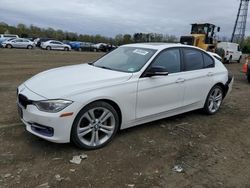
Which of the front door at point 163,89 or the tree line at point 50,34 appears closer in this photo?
the front door at point 163,89

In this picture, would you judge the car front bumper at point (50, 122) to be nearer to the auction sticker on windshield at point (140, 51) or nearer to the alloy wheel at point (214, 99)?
the auction sticker on windshield at point (140, 51)

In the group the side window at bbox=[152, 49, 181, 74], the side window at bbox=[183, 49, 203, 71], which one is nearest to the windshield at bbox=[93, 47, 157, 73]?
the side window at bbox=[152, 49, 181, 74]

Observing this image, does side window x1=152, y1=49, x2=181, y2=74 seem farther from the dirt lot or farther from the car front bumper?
the car front bumper

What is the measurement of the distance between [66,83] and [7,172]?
1397mm

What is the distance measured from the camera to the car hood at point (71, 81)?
150 inches

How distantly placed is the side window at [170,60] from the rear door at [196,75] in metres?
0.18

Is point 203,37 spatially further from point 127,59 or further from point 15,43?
point 15,43

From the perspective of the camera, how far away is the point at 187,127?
17.3 feet

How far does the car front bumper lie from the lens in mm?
3656

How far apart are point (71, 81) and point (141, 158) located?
150cm

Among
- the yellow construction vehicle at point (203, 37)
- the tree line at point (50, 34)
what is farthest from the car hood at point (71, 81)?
the tree line at point (50, 34)

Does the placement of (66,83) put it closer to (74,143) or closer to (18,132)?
(74,143)

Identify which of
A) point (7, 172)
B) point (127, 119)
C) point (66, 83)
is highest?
point (66, 83)

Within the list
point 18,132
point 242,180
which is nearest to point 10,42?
point 18,132
